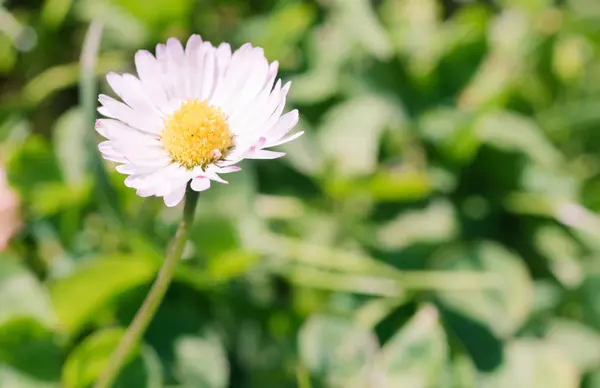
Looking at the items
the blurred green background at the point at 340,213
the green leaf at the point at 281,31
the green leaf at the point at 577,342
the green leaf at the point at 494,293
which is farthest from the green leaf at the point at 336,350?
the green leaf at the point at 281,31

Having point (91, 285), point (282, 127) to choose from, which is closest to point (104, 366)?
point (91, 285)

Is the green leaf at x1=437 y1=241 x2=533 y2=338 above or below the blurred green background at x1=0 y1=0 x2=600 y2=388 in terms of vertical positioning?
below

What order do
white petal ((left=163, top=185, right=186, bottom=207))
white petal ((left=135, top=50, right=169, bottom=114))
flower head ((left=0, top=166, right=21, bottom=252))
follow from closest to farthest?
white petal ((left=163, top=185, right=186, bottom=207)), white petal ((left=135, top=50, right=169, bottom=114)), flower head ((left=0, top=166, right=21, bottom=252))

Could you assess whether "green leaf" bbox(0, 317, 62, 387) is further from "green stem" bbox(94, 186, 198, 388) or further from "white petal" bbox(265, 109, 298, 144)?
"white petal" bbox(265, 109, 298, 144)

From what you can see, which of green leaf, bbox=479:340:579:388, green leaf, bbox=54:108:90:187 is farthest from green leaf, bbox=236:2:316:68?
green leaf, bbox=479:340:579:388

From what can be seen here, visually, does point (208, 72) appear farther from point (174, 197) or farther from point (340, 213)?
point (340, 213)

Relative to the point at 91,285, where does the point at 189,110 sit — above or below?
above

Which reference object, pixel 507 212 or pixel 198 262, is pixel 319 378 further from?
pixel 507 212
